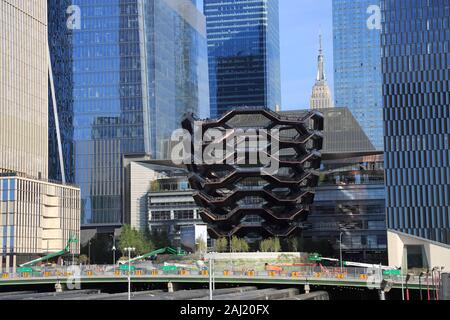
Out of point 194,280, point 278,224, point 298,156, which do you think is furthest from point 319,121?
point 194,280

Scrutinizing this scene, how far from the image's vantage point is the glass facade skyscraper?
17288cm

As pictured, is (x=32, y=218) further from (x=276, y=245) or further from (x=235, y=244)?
(x=276, y=245)

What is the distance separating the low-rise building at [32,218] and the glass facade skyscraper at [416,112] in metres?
73.8

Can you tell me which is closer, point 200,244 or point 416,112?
point 200,244

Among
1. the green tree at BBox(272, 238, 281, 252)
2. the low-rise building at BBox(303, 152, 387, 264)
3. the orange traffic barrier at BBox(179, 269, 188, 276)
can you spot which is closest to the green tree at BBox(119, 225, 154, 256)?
the low-rise building at BBox(303, 152, 387, 264)

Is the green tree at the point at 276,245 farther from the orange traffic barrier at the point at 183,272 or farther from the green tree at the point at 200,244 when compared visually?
the orange traffic barrier at the point at 183,272

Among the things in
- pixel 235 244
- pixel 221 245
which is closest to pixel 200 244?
pixel 221 245

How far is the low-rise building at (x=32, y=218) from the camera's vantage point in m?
168

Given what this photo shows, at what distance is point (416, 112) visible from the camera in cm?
17700

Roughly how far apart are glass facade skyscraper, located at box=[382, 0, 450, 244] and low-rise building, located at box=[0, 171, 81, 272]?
73811mm

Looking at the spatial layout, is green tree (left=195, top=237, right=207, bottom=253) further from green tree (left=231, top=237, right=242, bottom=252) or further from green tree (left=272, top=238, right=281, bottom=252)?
green tree (left=272, top=238, right=281, bottom=252)

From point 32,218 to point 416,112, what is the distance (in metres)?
86.4

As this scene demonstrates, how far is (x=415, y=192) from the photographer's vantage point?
17425 centimetres

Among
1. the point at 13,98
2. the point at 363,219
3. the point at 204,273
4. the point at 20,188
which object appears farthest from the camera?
the point at 363,219
